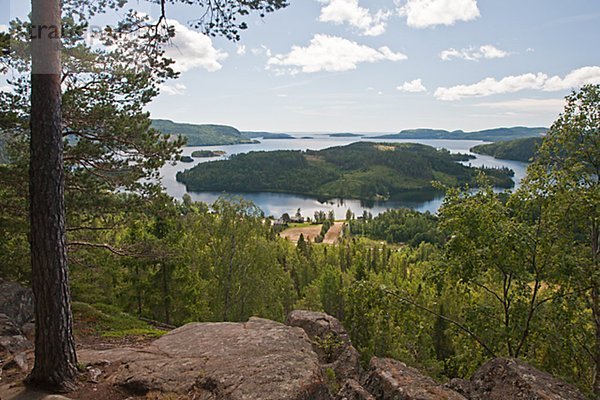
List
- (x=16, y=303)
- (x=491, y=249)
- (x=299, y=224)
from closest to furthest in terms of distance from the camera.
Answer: (x=491, y=249), (x=16, y=303), (x=299, y=224)

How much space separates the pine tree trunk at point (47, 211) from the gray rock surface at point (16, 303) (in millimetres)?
5666

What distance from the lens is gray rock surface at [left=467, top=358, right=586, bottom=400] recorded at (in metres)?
6.39

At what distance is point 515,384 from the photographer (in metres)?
6.77

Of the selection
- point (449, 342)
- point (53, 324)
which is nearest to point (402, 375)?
point (53, 324)

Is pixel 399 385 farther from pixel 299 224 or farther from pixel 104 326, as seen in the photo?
pixel 299 224

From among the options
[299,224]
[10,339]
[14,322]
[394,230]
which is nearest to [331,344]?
[10,339]

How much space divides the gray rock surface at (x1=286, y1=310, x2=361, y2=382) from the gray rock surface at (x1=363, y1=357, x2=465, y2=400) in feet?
8.59

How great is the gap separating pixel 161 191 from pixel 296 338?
23.6 ft

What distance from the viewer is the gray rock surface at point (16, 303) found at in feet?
33.1

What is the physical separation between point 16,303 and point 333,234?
356 ft

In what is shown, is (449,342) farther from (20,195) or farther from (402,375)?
(20,195)

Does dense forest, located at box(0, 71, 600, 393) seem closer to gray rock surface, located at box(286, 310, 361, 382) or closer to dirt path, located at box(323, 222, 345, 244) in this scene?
gray rock surface, located at box(286, 310, 361, 382)

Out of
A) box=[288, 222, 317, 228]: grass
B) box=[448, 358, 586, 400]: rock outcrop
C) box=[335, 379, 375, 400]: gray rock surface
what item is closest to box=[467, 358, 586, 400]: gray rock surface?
box=[448, 358, 586, 400]: rock outcrop

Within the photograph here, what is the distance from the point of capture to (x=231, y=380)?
5902mm
